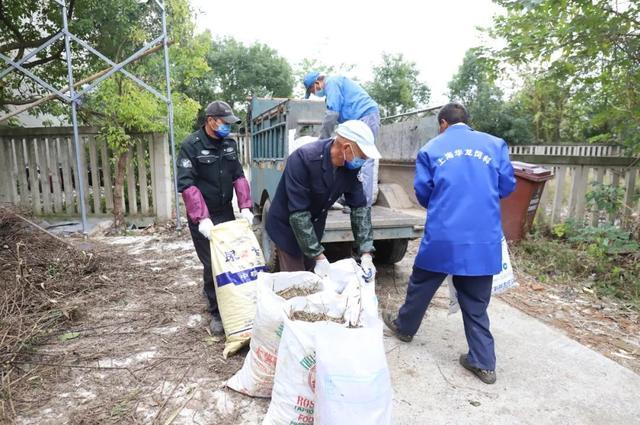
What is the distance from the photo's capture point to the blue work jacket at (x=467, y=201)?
2568 millimetres

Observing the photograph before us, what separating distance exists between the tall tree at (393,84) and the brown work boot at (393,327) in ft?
64.1

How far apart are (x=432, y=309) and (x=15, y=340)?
317 cm

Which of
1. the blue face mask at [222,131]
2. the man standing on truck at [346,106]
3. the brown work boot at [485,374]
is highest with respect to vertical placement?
the man standing on truck at [346,106]

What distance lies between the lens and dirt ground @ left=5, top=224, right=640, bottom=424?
226 centimetres

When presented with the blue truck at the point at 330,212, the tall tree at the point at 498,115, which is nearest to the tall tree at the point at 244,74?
the tall tree at the point at 498,115

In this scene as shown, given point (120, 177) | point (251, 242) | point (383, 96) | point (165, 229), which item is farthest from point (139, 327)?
point (383, 96)

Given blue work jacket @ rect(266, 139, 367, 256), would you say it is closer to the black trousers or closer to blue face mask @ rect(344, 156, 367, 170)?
blue face mask @ rect(344, 156, 367, 170)

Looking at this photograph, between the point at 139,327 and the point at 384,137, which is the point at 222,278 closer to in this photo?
the point at 139,327

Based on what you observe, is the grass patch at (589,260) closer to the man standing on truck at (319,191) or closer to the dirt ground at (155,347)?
the dirt ground at (155,347)

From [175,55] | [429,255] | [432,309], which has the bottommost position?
[432,309]

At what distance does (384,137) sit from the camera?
5848 mm

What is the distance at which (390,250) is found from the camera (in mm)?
4672

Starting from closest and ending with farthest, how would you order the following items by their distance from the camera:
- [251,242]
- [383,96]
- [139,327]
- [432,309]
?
1. [251,242]
2. [139,327]
3. [432,309]
4. [383,96]

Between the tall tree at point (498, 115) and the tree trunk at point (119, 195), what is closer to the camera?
the tree trunk at point (119, 195)
